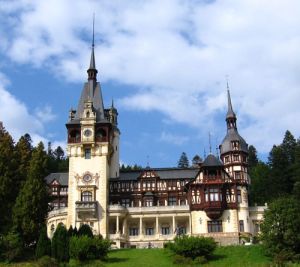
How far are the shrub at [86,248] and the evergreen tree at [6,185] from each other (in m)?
10.0

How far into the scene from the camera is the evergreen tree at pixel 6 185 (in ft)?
198

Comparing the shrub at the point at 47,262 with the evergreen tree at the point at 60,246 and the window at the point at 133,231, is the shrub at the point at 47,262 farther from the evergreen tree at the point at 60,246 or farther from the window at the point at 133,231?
the window at the point at 133,231

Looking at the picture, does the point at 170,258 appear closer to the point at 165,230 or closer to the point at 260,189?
the point at 165,230

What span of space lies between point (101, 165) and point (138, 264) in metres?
24.2

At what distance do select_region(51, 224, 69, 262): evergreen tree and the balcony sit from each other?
50.7 feet

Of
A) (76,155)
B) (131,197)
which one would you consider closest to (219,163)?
(131,197)

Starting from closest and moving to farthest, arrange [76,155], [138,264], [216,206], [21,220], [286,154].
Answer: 1. [138,264]
2. [21,220]
3. [216,206]
4. [76,155]
5. [286,154]

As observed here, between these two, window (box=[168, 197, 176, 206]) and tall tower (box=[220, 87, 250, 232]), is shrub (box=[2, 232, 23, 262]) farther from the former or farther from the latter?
tall tower (box=[220, 87, 250, 232])

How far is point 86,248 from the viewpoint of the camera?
172ft

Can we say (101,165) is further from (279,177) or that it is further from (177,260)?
(279,177)

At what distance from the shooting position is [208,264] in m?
52.2

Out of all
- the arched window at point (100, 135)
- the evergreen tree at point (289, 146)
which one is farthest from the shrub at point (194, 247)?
the evergreen tree at point (289, 146)

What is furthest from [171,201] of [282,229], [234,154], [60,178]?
[282,229]

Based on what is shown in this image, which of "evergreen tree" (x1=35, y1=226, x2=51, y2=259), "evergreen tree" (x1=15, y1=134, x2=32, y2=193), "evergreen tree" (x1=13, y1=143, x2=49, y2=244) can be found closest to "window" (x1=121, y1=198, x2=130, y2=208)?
"evergreen tree" (x1=15, y1=134, x2=32, y2=193)
